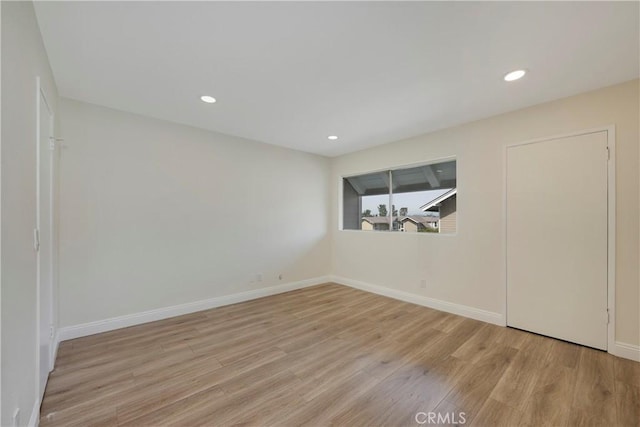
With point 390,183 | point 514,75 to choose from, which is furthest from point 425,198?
point 514,75

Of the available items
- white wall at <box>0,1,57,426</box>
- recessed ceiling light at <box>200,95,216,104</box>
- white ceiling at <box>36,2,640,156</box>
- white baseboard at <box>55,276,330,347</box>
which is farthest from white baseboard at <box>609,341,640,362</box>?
recessed ceiling light at <box>200,95,216,104</box>

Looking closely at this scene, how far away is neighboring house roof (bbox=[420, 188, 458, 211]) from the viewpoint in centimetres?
355

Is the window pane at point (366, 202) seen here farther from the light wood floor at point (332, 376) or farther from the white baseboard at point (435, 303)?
the light wood floor at point (332, 376)

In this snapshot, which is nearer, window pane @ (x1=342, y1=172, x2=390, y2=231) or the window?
the window

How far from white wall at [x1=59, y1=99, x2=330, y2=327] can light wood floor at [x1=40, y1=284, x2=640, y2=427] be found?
1.66ft

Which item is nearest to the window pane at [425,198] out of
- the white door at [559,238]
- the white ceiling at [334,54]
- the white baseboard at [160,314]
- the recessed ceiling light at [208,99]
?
the white door at [559,238]

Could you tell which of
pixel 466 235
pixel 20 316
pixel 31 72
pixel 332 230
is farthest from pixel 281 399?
pixel 332 230

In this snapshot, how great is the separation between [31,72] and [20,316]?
1425mm

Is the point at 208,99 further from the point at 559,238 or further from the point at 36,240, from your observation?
the point at 559,238

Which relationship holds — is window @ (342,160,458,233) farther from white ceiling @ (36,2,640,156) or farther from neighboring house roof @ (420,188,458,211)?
white ceiling @ (36,2,640,156)

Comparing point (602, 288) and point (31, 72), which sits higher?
point (31, 72)

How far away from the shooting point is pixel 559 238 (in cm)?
264

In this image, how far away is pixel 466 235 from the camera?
3.32 m

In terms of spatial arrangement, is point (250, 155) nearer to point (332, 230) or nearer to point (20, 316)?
point (332, 230)
